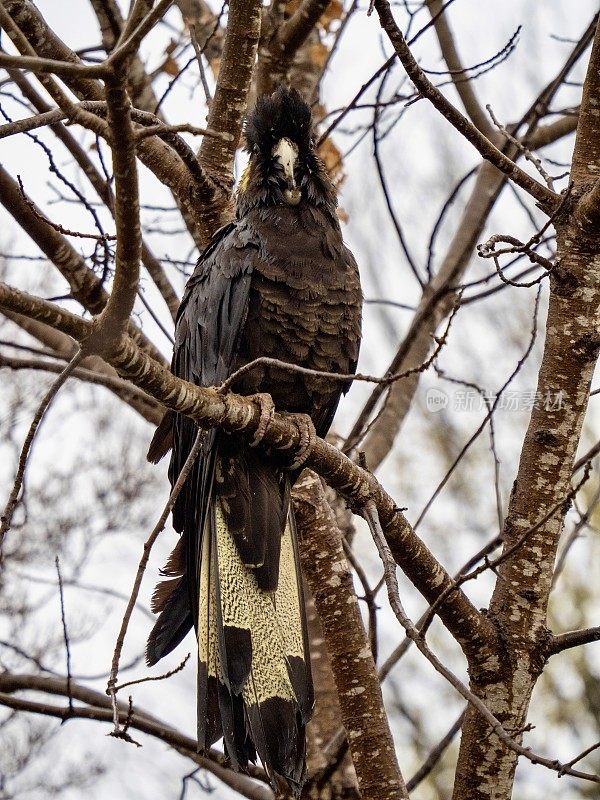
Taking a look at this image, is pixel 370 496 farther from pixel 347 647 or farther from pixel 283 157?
pixel 283 157

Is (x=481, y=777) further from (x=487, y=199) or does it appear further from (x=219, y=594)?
(x=487, y=199)

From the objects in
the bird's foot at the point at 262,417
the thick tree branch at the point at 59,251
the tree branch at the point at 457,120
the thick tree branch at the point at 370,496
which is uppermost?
the tree branch at the point at 457,120

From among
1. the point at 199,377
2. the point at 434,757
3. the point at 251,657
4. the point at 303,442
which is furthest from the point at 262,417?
the point at 434,757

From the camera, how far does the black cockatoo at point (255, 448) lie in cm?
298

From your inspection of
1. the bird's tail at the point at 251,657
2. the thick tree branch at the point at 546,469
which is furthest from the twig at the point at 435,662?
the bird's tail at the point at 251,657

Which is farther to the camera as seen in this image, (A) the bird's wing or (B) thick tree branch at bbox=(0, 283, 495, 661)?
(A) the bird's wing

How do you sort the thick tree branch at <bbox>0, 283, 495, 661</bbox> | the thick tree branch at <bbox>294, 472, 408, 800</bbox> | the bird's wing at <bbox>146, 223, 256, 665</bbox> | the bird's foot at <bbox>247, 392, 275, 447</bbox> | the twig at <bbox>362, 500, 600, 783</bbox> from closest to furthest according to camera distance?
the twig at <bbox>362, 500, 600, 783</bbox> < the thick tree branch at <bbox>0, 283, 495, 661</bbox> < the bird's foot at <bbox>247, 392, 275, 447</bbox> < the thick tree branch at <bbox>294, 472, 408, 800</bbox> < the bird's wing at <bbox>146, 223, 256, 665</bbox>

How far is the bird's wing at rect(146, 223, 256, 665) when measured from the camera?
326cm

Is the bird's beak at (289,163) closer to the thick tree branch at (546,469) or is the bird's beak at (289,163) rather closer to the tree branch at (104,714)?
the thick tree branch at (546,469)

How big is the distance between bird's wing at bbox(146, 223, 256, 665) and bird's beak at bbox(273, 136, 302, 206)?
0.26 m

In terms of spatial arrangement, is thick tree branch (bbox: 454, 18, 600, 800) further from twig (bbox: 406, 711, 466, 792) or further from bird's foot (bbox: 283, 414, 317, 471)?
bird's foot (bbox: 283, 414, 317, 471)

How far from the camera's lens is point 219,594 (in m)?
3.13

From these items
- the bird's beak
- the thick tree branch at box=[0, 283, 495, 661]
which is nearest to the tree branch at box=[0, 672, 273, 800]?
the thick tree branch at box=[0, 283, 495, 661]

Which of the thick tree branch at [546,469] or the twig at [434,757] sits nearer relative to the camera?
the thick tree branch at [546,469]
